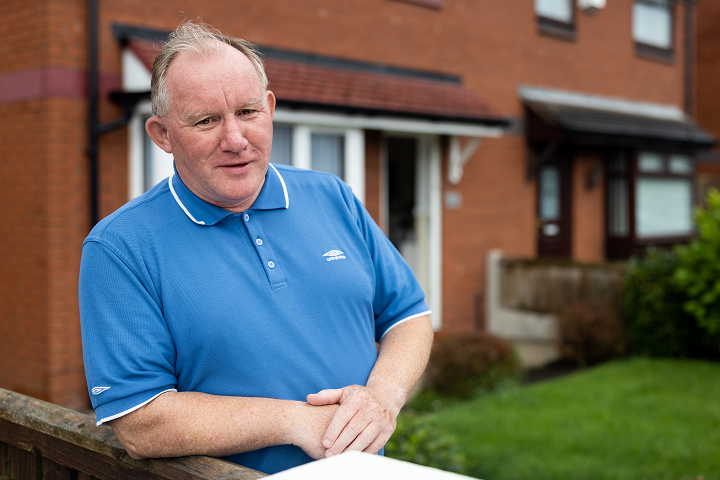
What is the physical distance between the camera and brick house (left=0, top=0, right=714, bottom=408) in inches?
236

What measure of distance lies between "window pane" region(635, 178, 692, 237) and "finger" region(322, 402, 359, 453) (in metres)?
11.2

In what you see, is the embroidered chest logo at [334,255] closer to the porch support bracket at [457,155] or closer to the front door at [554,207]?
the porch support bracket at [457,155]

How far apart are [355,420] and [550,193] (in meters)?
10.2

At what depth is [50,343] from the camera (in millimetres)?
5953

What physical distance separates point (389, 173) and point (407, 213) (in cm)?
57

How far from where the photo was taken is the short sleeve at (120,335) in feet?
5.42

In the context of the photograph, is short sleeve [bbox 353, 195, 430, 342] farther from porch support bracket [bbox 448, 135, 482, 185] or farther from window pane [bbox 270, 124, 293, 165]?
porch support bracket [bbox 448, 135, 482, 185]

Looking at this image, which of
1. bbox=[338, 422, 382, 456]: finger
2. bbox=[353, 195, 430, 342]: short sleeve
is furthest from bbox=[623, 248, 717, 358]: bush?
bbox=[338, 422, 382, 456]: finger

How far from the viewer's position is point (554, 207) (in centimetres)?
1150

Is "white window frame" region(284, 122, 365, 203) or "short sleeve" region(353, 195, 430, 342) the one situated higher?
"white window frame" region(284, 122, 365, 203)

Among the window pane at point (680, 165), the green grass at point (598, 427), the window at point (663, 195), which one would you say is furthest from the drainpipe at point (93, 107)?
the window pane at point (680, 165)

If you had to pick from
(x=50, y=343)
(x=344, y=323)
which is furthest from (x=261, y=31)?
(x=344, y=323)

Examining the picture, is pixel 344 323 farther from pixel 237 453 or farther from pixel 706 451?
pixel 706 451

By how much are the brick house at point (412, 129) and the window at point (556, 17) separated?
0.03m
